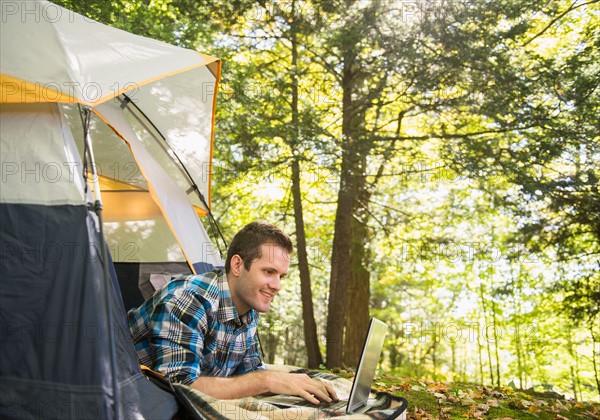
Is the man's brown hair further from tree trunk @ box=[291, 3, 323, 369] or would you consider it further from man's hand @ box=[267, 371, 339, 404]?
tree trunk @ box=[291, 3, 323, 369]

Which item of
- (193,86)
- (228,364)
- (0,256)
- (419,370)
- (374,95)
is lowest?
(419,370)

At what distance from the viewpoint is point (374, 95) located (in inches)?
263

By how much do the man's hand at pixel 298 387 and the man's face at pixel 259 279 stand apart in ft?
1.09

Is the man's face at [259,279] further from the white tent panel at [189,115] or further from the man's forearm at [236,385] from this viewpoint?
the white tent panel at [189,115]

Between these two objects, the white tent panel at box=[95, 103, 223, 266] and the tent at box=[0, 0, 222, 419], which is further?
the white tent panel at box=[95, 103, 223, 266]

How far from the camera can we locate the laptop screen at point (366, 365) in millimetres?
2346

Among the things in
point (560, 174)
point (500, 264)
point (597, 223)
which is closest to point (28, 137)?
point (560, 174)

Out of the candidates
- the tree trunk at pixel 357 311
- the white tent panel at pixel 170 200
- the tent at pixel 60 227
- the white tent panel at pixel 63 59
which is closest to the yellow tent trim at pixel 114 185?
the white tent panel at pixel 170 200

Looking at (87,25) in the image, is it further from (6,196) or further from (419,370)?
(419,370)

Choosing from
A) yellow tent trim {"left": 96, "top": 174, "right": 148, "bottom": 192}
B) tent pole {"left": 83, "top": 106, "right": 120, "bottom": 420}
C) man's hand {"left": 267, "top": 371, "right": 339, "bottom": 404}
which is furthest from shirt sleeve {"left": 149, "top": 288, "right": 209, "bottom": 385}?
yellow tent trim {"left": 96, "top": 174, "right": 148, "bottom": 192}

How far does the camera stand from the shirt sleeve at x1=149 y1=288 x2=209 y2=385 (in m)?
2.46

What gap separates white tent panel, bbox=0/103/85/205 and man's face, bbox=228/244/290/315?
0.82 metres

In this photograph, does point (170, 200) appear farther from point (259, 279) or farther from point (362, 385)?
point (362, 385)

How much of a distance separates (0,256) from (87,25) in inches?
57.7
